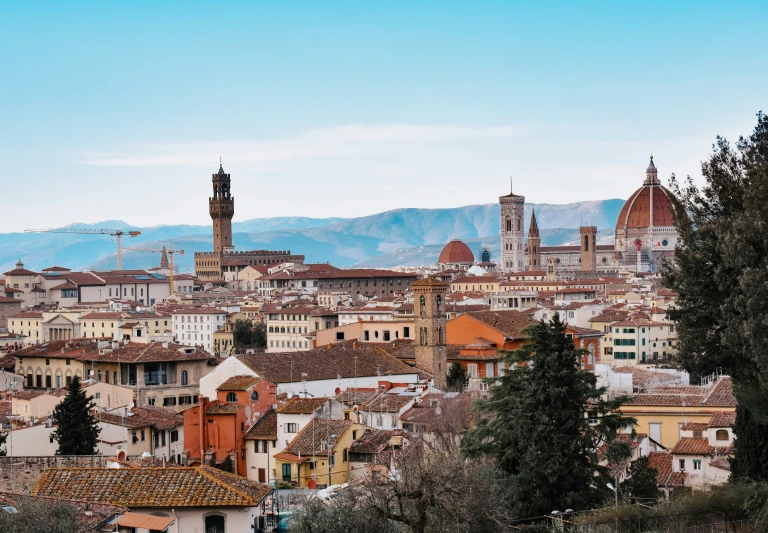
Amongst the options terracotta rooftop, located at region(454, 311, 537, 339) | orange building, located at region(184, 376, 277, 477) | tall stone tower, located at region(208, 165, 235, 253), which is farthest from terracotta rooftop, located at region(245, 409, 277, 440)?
tall stone tower, located at region(208, 165, 235, 253)

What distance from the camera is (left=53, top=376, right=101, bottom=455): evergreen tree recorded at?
82.0ft

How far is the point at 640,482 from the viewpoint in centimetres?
1936

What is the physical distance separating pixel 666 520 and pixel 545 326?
181 inches

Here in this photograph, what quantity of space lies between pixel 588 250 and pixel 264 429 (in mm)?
138516

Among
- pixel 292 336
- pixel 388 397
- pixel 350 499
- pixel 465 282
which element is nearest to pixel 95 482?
pixel 350 499

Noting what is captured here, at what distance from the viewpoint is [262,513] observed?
16.0 m

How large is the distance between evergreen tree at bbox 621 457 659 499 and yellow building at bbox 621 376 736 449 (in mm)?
5503

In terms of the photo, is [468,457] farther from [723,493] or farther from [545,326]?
[723,493]

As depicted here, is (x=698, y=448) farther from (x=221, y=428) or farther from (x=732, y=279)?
(x=221, y=428)

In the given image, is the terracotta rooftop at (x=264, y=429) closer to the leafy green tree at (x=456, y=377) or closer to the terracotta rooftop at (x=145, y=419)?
the terracotta rooftop at (x=145, y=419)

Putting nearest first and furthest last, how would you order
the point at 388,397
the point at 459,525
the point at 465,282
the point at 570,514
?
the point at 459,525
the point at 570,514
the point at 388,397
the point at 465,282

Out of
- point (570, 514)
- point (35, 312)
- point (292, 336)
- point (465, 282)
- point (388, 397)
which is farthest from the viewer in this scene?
point (465, 282)

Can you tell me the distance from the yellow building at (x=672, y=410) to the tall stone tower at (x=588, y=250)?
440 feet

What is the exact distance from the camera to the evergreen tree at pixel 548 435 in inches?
697
